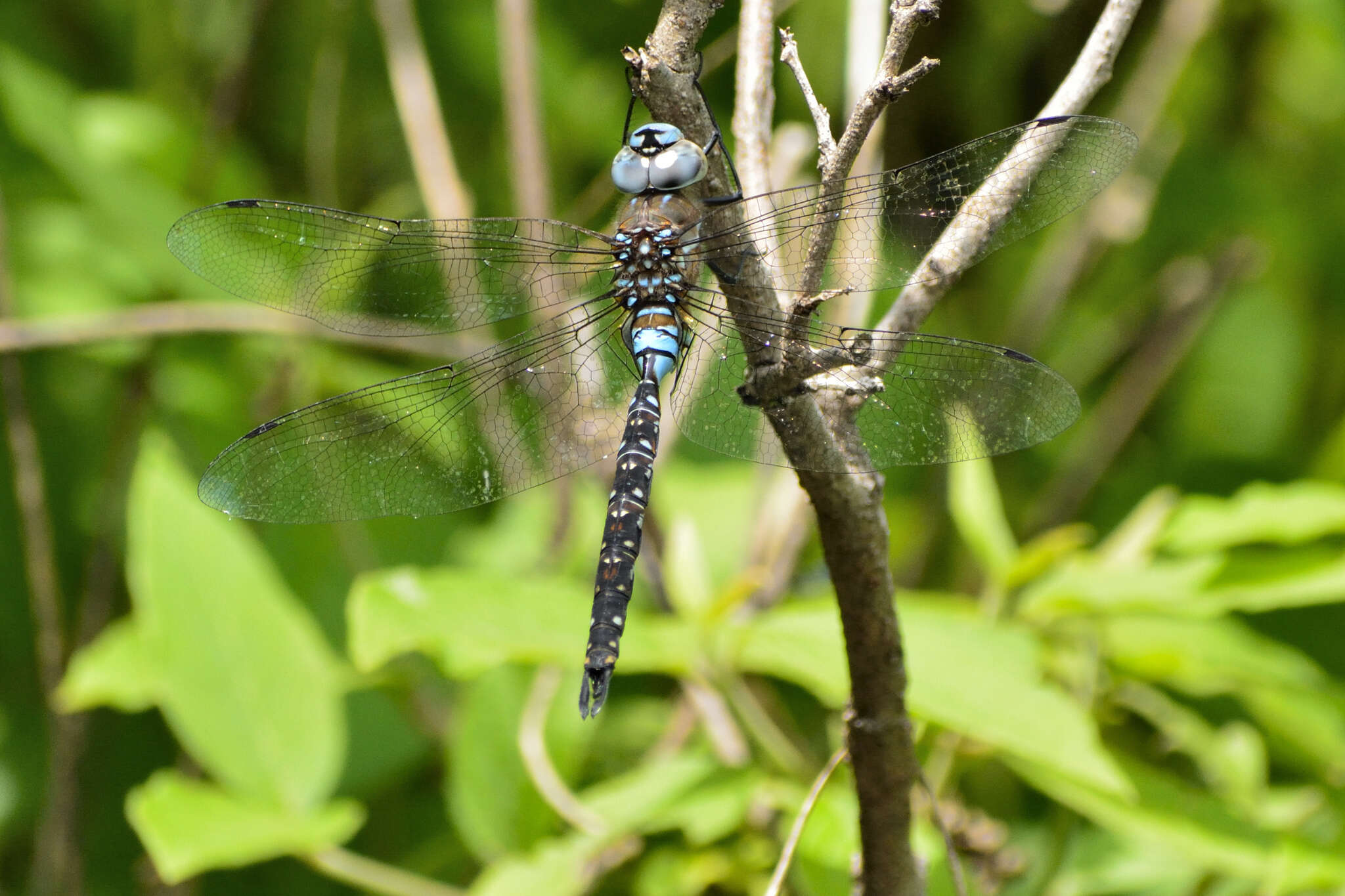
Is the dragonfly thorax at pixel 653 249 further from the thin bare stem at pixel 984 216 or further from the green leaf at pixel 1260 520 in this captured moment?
the green leaf at pixel 1260 520

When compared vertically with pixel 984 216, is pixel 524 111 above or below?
above

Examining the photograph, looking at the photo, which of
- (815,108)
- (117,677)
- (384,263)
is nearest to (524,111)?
(384,263)

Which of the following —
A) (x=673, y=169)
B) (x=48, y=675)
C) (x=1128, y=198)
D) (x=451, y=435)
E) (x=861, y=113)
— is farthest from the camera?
(x=1128, y=198)

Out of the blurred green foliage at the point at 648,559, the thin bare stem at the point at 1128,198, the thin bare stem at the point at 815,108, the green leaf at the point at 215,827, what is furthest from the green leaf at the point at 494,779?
the thin bare stem at the point at 1128,198

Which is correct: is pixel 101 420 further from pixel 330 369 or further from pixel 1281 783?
pixel 1281 783

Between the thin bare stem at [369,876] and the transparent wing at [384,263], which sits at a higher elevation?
the transparent wing at [384,263]

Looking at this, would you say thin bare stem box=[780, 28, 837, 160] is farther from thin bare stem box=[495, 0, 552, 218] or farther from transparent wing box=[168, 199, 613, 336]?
thin bare stem box=[495, 0, 552, 218]

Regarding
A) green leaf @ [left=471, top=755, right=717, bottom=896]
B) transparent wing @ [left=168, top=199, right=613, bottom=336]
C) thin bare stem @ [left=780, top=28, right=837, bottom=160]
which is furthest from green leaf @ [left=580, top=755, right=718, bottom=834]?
thin bare stem @ [left=780, top=28, right=837, bottom=160]

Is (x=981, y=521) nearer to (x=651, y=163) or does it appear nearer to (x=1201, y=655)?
(x=1201, y=655)
